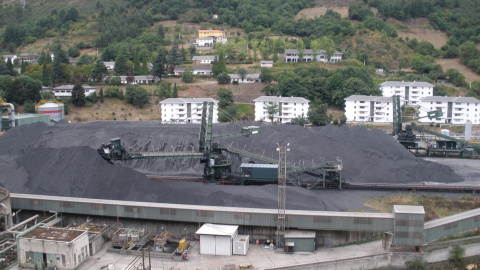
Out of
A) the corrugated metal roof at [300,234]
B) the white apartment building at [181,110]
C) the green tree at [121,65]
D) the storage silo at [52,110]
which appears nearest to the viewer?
the corrugated metal roof at [300,234]

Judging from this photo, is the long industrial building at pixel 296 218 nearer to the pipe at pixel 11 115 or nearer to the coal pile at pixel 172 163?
the coal pile at pixel 172 163

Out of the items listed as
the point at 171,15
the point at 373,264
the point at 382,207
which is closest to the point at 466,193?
the point at 382,207

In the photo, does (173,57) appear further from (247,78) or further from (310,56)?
(310,56)

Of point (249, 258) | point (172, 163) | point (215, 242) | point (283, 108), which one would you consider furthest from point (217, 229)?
point (283, 108)

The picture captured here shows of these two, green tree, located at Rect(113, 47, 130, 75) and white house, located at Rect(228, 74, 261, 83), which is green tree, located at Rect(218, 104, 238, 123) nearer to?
white house, located at Rect(228, 74, 261, 83)

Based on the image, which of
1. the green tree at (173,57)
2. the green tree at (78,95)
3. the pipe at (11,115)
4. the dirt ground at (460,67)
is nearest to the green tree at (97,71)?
the green tree at (78,95)

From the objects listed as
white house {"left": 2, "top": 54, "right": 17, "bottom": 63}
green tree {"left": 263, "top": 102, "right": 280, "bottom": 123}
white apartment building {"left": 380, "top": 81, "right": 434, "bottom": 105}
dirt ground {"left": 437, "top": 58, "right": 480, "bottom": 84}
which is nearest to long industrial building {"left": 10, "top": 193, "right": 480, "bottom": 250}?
green tree {"left": 263, "top": 102, "right": 280, "bottom": 123}

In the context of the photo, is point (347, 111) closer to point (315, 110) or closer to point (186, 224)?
point (315, 110)
